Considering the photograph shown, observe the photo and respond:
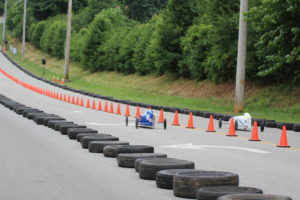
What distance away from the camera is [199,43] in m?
47.0

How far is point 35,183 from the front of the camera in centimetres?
1022

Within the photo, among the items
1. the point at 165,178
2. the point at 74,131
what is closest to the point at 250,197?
the point at 165,178

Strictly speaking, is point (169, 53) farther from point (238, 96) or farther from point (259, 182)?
point (259, 182)

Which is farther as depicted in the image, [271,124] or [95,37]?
[95,37]

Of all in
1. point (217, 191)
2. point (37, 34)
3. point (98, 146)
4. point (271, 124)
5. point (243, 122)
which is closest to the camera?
point (217, 191)

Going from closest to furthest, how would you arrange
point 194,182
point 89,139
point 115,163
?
point 194,182, point 115,163, point 89,139

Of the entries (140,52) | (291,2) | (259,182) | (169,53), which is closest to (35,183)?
(259,182)

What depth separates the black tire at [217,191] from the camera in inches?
323

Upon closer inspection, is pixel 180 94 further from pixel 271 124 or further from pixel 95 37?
pixel 95 37

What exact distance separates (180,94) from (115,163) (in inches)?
1401

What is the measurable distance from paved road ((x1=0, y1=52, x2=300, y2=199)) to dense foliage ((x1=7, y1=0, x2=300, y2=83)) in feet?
22.5

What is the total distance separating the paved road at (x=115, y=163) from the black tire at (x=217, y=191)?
877 millimetres

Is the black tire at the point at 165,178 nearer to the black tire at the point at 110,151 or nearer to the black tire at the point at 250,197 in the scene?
the black tire at the point at 250,197

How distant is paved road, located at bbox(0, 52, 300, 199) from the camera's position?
31.7ft
